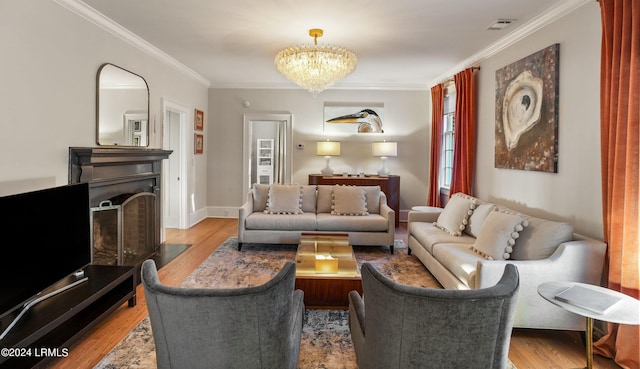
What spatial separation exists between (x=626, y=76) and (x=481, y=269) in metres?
1.52

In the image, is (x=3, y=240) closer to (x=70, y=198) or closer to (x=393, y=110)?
(x=70, y=198)

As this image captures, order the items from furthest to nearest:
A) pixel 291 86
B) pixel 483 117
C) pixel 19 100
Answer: pixel 291 86, pixel 483 117, pixel 19 100

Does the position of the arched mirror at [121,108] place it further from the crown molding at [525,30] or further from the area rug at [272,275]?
the crown molding at [525,30]

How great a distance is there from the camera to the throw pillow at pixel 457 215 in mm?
3906

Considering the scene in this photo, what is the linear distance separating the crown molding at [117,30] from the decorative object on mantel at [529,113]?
166 inches

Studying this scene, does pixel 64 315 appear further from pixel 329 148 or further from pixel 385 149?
pixel 385 149

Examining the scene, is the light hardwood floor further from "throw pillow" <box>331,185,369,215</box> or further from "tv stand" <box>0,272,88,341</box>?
"throw pillow" <box>331,185,369,215</box>

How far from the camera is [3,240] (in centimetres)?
195

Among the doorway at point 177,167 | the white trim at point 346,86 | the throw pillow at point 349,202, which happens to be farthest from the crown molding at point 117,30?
the throw pillow at point 349,202

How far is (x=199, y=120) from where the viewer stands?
256 inches

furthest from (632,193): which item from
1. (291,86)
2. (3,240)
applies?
(291,86)

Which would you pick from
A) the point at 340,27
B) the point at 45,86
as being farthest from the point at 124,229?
the point at 340,27

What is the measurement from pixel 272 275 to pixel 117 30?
10.0ft

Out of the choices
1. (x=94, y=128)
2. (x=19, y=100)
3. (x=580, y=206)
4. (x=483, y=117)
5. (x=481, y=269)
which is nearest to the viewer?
(x=481, y=269)
